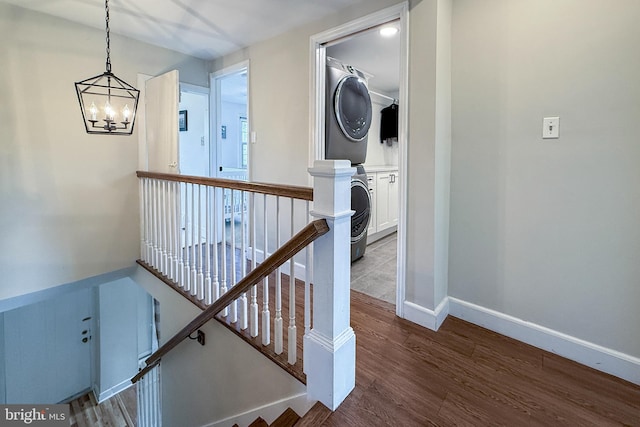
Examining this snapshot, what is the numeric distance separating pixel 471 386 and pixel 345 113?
7.83 ft

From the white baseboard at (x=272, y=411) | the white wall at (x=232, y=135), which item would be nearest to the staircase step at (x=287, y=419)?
the white baseboard at (x=272, y=411)

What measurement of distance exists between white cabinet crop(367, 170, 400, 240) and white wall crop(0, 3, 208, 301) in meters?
2.75

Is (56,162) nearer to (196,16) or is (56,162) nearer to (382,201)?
(196,16)

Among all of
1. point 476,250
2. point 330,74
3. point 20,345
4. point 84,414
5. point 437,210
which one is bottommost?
point 84,414

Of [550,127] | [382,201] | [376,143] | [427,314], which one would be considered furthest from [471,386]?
[376,143]

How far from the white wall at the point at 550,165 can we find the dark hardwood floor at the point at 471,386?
0.81ft

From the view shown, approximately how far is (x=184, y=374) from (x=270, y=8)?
3.01 m

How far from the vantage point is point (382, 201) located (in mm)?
4242

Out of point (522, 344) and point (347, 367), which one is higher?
point (347, 367)

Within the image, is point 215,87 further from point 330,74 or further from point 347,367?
point 347,367

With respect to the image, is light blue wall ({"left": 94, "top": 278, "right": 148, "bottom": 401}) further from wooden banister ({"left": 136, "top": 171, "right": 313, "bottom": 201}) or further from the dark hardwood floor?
the dark hardwood floor

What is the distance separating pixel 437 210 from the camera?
197 centimetres

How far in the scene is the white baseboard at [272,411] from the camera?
1492 mm

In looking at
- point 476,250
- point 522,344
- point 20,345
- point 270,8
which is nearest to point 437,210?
point 476,250
